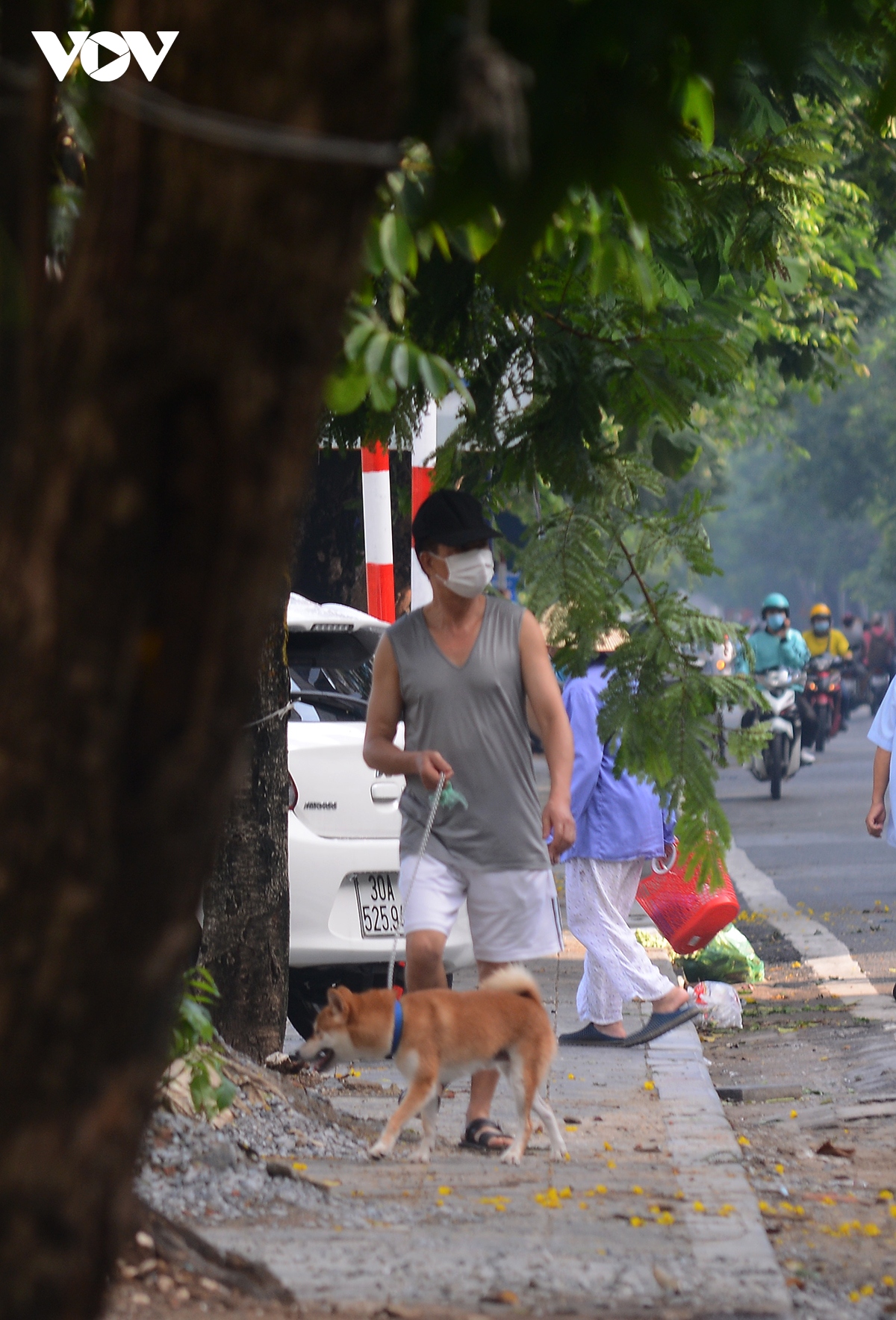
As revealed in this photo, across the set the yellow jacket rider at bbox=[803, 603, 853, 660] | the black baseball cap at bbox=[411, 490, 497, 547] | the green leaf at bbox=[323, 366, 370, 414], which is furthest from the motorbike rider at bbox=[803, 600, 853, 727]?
the green leaf at bbox=[323, 366, 370, 414]

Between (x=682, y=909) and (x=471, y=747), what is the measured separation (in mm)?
3082

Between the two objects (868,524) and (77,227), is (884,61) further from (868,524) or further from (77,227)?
(868,524)

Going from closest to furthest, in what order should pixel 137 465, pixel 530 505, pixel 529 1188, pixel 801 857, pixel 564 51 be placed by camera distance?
1. pixel 137 465
2. pixel 564 51
3. pixel 529 1188
4. pixel 530 505
5. pixel 801 857

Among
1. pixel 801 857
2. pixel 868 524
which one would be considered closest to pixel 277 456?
pixel 801 857

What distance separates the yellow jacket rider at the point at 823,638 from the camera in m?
29.3

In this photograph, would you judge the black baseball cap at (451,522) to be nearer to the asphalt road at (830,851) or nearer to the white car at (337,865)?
the asphalt road at (830,851)

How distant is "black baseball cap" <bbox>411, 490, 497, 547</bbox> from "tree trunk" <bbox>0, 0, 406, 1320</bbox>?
332cm

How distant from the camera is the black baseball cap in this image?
5.29 m

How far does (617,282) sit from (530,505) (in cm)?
125

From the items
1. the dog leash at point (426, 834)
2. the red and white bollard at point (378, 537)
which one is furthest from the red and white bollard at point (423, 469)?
the dog leash at point (426, 834)

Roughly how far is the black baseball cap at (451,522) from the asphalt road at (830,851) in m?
1.12

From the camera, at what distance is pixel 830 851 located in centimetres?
1495

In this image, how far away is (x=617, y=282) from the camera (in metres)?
5.13

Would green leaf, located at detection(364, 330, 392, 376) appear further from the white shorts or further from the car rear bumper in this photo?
the car rear bumper
